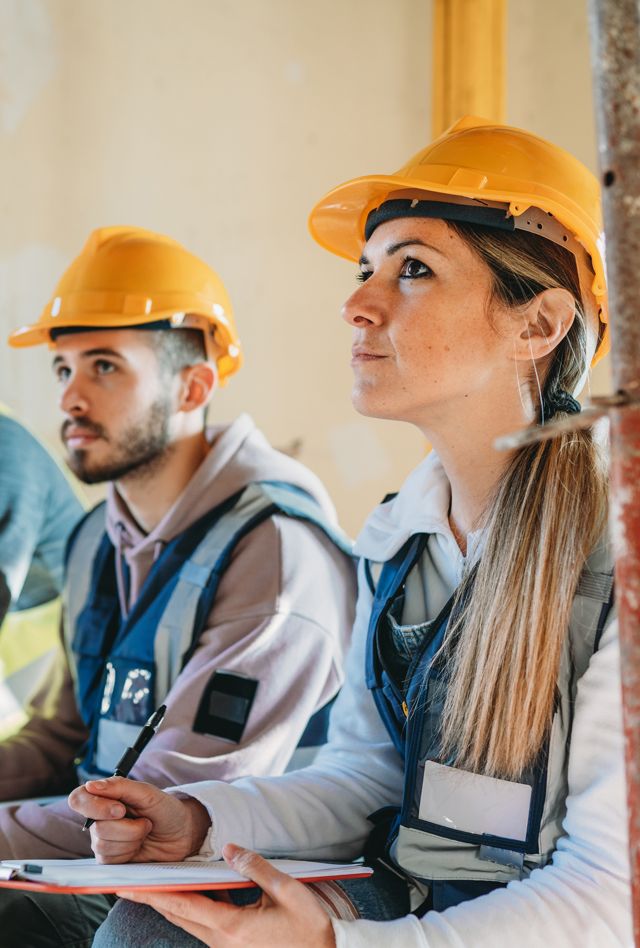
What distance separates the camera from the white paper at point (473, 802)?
1.51 metres

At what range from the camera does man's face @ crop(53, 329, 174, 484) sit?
2.79 m

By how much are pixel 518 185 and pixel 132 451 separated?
1.37 metres

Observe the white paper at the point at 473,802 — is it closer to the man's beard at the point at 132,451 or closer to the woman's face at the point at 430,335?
the woman's face at the point at 430,335

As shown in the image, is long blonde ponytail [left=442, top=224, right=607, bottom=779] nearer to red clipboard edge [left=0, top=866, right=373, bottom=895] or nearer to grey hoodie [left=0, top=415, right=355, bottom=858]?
red clipboard edge [left=0, top=866, right=373, bottom=895]

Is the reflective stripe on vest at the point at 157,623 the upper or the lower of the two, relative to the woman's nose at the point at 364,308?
lower

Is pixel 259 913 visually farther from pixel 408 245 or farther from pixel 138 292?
pixel 138 292

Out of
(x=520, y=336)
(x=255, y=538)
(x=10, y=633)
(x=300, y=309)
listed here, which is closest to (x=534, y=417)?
(x=520, y=336)

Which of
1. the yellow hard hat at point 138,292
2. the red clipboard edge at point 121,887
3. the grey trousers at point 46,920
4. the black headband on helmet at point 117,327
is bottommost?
the grey trousers at point 46,920

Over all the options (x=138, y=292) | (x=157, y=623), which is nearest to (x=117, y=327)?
(x=138, y=292)

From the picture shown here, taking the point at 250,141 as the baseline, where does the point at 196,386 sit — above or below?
below

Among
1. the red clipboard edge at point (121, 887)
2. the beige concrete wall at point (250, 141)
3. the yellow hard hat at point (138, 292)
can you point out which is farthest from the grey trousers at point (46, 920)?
the beige concrete wall at point (250, 141)

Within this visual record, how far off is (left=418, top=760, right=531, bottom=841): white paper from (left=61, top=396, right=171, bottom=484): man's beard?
143 cm

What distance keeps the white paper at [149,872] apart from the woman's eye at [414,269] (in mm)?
954

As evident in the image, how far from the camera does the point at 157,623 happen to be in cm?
244
